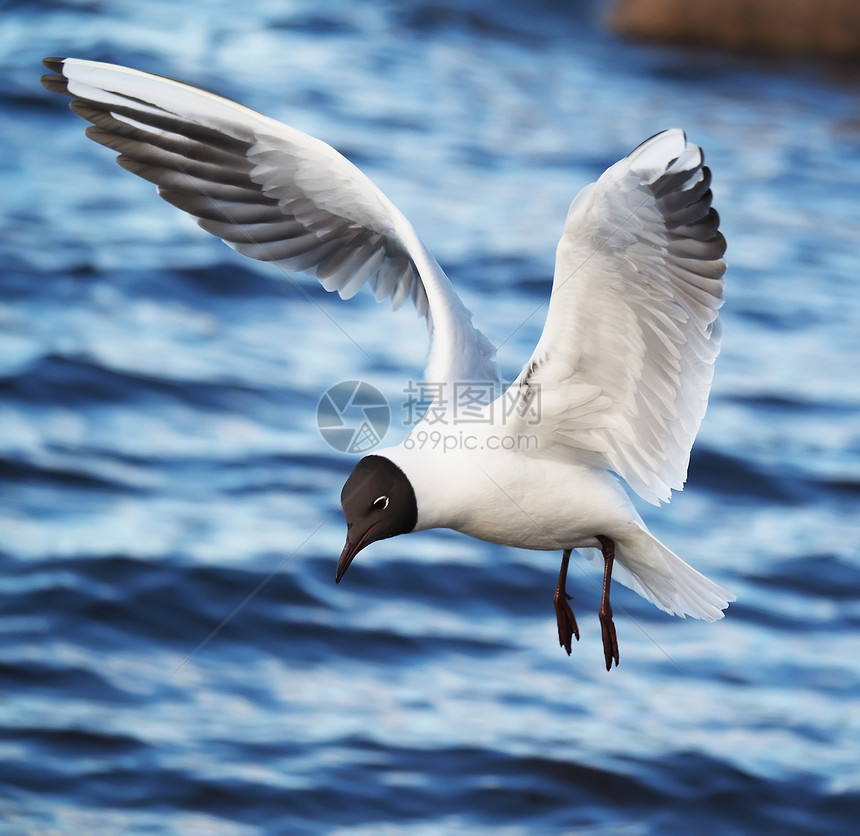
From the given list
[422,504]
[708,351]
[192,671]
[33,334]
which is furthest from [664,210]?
[33,334]

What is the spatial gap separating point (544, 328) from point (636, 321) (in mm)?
300

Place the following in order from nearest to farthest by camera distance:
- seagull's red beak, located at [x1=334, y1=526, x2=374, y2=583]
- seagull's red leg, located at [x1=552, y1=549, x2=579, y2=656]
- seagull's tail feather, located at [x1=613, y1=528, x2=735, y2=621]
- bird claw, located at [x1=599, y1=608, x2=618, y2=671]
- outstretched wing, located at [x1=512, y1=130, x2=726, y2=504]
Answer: outstretched wing, located at [x1=512, y1=130, x2=726, y2=504], seagull's red beak, located at [x1=334, y1=526, x2=374, y2=583], bird claw, located at [x1=599, y1=608, x2=618, y2=671], seagull's tail feather, located at [x1=613, y1=528, x2=735, y2=621], seagull's red leg, located at [x1=552, y1=549, x2=579, y2=656]

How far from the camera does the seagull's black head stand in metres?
4.84

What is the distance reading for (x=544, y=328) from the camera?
4711 millimetres

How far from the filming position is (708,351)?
191 inches

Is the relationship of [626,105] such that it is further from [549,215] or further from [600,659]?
[600,659]

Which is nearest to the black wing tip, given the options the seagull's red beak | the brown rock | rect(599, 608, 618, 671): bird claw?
the seagull's red beak

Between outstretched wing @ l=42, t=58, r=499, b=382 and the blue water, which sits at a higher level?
outstretched wing @ l=42, t=58, r=499, b=382

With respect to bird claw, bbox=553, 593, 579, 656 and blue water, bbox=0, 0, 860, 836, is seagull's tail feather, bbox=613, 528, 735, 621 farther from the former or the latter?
blue water, bbox=0, 0, 860, 836

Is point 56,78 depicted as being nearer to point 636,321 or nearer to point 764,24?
point 636,321

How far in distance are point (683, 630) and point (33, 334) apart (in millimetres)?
6840

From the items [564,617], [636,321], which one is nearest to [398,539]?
[564,617]

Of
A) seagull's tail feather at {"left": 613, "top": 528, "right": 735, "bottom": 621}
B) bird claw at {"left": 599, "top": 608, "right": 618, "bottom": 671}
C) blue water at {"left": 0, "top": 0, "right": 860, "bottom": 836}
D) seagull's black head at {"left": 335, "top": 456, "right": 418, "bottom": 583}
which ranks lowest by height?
blue water at {"left": 0, "top": 0, "right": 860, "bottom": 836}

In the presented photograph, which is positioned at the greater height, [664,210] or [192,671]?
[664,210]
